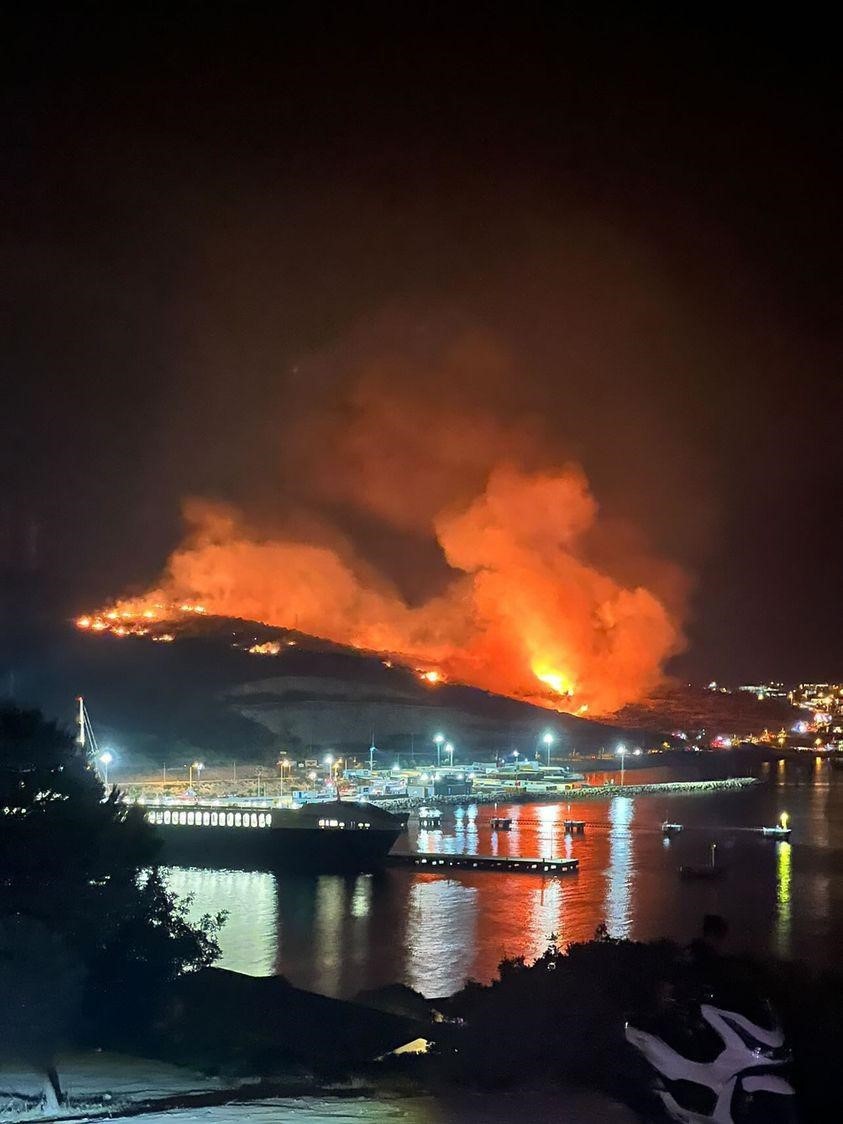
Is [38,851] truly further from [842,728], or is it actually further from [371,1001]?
[842,728]

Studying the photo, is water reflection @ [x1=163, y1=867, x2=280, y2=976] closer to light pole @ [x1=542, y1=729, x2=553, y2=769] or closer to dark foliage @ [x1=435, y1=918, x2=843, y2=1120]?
dark foliage @ [x1=435, y1=918, x2=843, y2=1120]

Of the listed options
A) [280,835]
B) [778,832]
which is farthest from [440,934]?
[778,832]

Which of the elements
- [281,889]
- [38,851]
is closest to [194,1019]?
[38,851]

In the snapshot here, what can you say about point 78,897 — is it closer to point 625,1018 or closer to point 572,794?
point 625,1018

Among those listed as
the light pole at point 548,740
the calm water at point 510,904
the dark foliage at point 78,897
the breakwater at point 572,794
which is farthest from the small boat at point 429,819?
the dark foliage at point 78,897

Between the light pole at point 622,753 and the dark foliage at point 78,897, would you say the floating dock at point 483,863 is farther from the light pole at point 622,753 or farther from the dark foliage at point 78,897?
the light pole at point 622,753
